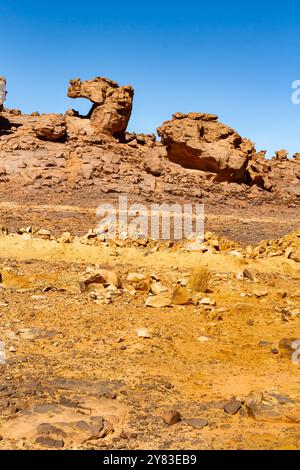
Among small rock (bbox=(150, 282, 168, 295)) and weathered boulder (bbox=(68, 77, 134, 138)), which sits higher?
weathered boulder (bbox=(68, 77, 134, 138))

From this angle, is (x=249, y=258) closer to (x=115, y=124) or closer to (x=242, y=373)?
(x=242, y=373)

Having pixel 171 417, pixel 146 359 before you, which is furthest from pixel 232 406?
pixel 146 359

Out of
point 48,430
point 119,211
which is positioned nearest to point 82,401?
point 48,430

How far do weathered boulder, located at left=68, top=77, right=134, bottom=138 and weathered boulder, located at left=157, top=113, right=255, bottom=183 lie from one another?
4.52 meters

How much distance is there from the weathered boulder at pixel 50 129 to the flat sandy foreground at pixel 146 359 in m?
24.3

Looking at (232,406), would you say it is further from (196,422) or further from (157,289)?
(157,289)

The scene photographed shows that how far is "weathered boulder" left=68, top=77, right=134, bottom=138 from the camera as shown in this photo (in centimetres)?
3603

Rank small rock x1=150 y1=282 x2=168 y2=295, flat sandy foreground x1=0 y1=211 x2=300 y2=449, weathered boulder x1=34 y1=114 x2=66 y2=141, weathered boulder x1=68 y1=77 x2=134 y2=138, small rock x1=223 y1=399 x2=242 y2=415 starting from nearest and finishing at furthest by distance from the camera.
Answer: flat sandy foreground x1=0 y1=211 x2=300 y2=449 < small rock x1=223 y1=399 x2=242 y2=415 < small rock x1=150 y1=282 x2=168 y2=295 < weathered boulder x1=34 y1=114 x2=66 y2=141 < weathered boulder x1=68 y1=77 x2=134 y2=138

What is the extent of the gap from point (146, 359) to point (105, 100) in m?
33.1

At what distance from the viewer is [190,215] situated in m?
27.6

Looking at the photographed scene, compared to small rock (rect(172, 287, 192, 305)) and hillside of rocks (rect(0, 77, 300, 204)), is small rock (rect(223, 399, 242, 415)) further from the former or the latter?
hillside of rocks (rect(0, 77, 300, 204))

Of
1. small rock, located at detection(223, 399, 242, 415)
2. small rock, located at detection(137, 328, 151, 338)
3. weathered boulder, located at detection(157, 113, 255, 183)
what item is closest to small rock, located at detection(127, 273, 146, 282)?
small rock, located at detection(137, 328, 151, 338)

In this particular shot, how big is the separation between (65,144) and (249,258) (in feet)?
80.8

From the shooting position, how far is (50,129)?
1345 inches
